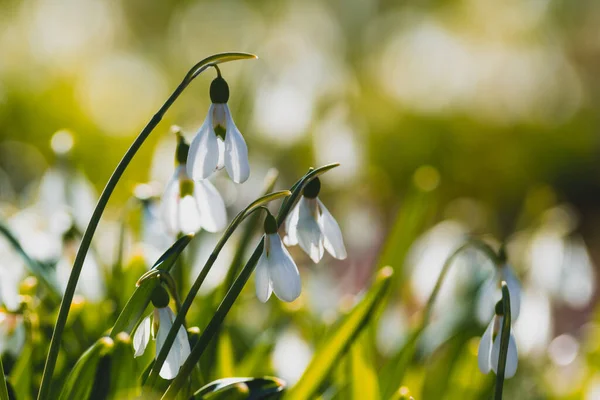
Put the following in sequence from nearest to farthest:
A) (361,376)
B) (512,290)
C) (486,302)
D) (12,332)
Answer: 1. (512,290)
2. (12,332)
3. (361,376)
4. (486,302)

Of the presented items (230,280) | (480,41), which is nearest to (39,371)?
(230,280)

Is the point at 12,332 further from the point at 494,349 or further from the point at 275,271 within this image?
the point at 494,349

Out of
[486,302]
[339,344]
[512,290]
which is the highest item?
[512,290]

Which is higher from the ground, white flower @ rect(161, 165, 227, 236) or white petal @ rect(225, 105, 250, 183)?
white petal @ rect(225, 105, 250, 183)

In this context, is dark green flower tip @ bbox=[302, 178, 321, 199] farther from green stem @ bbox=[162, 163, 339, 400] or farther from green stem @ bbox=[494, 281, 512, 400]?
green stem @ bbox=[494, 281, 512, 400]

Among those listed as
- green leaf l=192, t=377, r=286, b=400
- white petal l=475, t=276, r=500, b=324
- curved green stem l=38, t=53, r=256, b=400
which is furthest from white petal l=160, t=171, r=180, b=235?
white petal l=475, t=276, r=500, b=324

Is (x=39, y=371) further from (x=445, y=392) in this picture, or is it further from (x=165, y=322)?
(x=445, y=392)

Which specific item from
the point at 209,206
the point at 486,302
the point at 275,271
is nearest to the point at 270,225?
the point at 275,271
